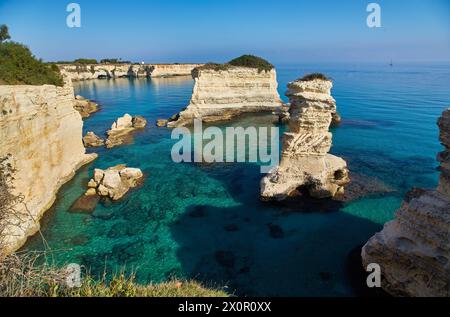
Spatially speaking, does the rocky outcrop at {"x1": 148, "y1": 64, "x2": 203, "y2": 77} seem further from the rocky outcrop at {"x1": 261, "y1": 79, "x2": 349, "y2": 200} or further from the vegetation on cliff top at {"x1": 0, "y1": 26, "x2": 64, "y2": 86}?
the rocky outcrop at {"x1": 261, "y1": 79, "x2": 349, "y2": 200}

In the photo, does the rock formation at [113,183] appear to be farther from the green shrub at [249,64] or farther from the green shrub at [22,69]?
the green shrub at [249,64]

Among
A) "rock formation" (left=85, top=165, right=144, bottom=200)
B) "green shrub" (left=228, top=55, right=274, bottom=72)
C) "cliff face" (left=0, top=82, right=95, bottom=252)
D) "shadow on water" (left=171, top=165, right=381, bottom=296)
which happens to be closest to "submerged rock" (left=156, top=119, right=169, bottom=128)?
"green shrub" (left=228, top=55, right=274, bottom=72)

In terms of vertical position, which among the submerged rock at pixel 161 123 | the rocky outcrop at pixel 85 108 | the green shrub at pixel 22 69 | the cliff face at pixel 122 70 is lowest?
the submerged rock at pixel 161 123

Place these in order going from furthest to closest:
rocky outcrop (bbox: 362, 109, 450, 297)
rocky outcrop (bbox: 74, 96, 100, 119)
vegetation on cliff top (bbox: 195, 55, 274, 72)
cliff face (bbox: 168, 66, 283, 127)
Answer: rocky outcrop (bbox: 74, 96, 100, 119) → vegetation on cliff top (bbox: 195, 55, 274, 72) → cliff face (bbox: 168, 66, 283, 127) → rocky outcrop (bbox: 362, 109, 450, 297)

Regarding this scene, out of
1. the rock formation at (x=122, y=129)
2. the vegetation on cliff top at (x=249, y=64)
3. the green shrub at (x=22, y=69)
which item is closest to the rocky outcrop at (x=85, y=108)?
the rock formation at (x=122, y=129)

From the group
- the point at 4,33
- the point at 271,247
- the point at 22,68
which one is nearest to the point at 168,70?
the point at 4,33

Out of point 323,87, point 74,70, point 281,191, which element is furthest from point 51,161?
point 74,70

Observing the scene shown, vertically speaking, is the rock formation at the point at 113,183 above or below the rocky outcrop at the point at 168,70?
below
